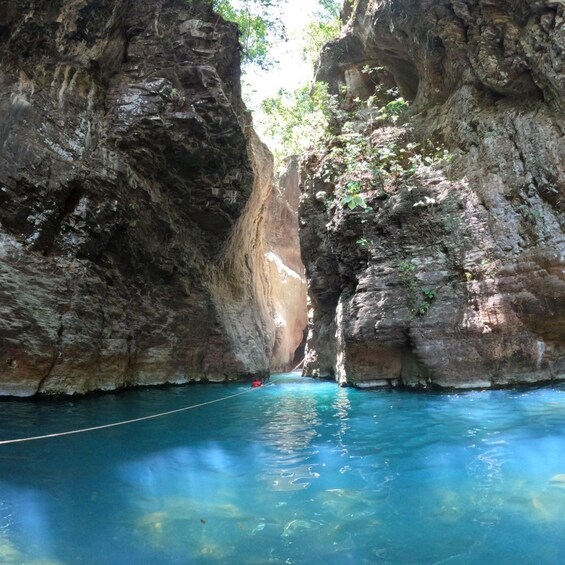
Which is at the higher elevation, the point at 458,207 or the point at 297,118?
the point at 297,118

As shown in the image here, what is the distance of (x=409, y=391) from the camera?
→ 915 centimetres

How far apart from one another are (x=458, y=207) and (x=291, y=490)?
318 inches

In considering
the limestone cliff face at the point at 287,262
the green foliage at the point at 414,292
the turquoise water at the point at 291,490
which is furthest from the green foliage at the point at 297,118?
the turquoise water at the point at 291,490

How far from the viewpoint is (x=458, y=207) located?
9.78 m

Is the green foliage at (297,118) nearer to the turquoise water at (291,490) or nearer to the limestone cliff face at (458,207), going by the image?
the limestone cliff face at (458,207)

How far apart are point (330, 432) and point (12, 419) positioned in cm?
446

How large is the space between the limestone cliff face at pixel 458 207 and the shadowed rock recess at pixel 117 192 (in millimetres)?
3851

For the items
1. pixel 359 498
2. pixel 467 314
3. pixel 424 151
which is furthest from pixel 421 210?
pixel 359 498

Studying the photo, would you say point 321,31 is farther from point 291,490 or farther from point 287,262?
point 291,490

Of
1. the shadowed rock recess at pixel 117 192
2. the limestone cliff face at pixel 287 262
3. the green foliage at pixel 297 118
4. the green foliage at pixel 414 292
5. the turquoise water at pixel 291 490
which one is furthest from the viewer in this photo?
the limestone cliff face at pixel 287 262

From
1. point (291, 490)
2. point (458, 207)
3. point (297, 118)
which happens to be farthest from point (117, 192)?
point (297, 118)

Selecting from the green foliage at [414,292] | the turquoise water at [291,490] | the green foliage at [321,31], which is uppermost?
the green foliage at [321,31]

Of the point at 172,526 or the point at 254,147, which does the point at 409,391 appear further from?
the point at 254,147

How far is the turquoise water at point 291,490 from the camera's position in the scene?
2.58m
